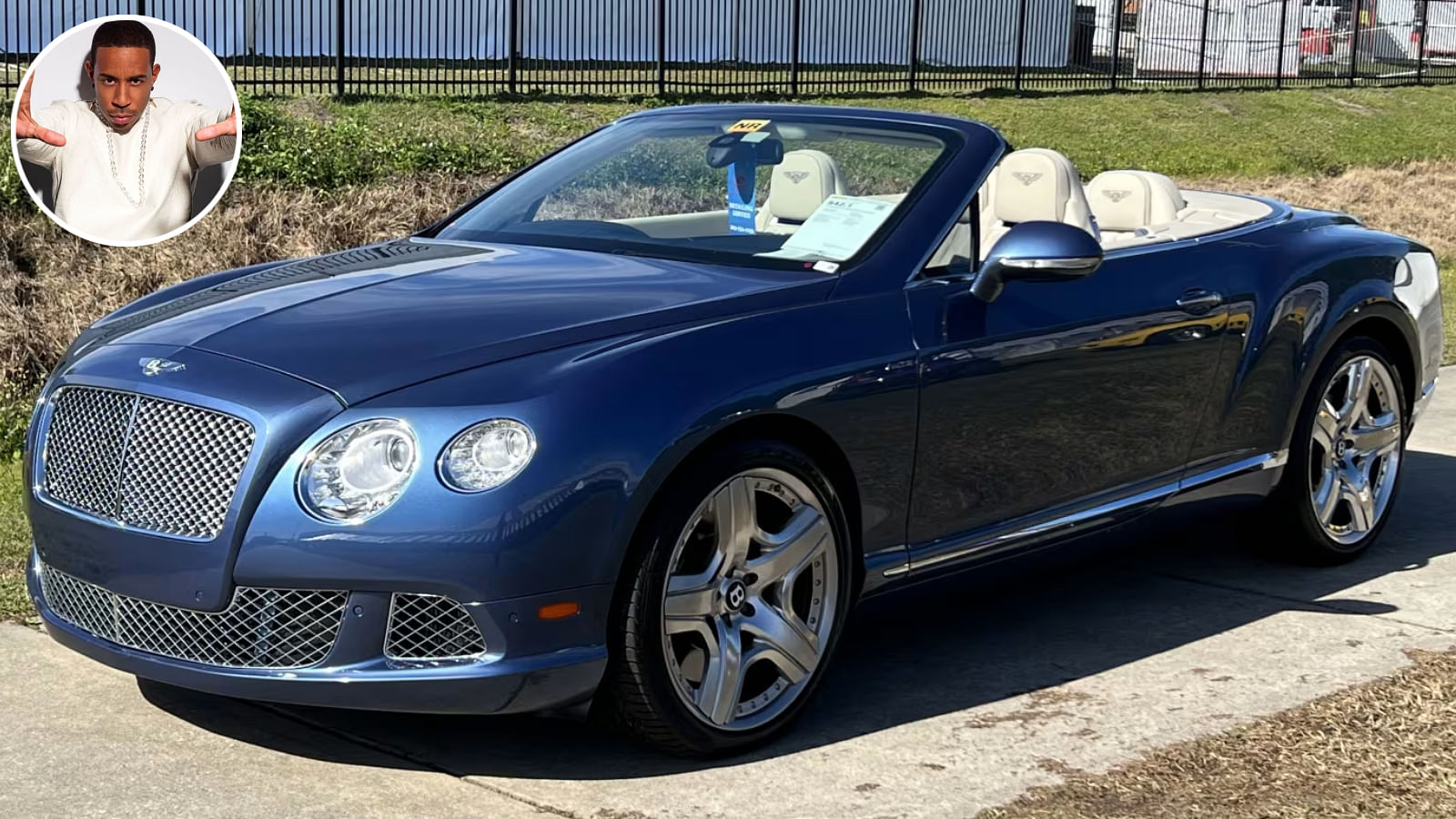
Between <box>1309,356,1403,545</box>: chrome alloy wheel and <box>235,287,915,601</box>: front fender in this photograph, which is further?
<box>1309,356,1403,545</box>: chrome alloy wheel

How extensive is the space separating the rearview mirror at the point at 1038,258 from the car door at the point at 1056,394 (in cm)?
8

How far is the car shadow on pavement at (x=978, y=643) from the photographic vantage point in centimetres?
464

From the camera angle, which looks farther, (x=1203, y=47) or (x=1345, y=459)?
(x=1203, y=47)

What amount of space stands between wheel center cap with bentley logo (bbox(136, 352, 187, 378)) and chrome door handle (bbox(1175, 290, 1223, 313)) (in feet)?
9.72

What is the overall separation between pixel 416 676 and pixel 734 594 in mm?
818

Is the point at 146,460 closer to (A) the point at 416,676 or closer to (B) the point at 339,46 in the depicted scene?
(A) the point at 416,676

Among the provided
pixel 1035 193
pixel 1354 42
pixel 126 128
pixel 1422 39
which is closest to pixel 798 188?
pixel 1035 193

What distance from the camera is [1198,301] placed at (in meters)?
5.88

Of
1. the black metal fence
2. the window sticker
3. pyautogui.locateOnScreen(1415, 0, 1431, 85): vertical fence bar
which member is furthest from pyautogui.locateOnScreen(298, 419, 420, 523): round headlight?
pyautogui.locateOnScreen(1415, 0, 1431, 85): vertical fence bar

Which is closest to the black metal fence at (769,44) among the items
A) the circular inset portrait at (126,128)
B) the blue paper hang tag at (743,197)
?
the circular inset portrait at (126,128)

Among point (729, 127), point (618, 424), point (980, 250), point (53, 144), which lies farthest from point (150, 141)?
point (618, 424)

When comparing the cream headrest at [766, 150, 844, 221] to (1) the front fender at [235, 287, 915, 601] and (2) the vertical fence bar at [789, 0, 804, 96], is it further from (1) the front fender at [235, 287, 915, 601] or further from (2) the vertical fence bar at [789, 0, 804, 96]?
(2) the vertical fence bar at [789, 0, 804, 96]

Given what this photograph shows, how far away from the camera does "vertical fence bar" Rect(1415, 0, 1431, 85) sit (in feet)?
106

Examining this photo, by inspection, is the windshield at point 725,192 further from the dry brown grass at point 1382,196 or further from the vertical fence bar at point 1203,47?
the vertical fence bar at point 1203,47
